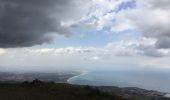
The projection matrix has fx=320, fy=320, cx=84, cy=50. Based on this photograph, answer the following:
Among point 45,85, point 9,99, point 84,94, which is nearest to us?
point 9,99

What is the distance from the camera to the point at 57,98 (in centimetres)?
2881

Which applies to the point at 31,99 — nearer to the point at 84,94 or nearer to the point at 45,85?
the point at 84,94

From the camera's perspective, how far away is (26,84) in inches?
1591

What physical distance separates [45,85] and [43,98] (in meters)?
10.3

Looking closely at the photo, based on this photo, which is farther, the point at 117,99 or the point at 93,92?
the point at 93,92

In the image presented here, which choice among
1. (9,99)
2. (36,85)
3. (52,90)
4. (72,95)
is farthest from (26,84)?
(9,99)

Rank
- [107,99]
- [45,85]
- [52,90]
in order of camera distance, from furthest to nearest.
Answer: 1. [45,85]
2. [52,90]
3. [107,99]

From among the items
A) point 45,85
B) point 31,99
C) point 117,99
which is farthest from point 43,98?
point 45,85

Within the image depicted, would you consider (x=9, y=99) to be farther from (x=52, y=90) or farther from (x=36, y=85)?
(x=36, y=85)

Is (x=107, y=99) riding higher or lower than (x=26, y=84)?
lower

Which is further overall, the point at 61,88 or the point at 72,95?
the point at 61,88

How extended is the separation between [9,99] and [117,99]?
34.3 feet

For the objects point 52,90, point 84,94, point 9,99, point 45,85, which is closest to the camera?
point 9,99

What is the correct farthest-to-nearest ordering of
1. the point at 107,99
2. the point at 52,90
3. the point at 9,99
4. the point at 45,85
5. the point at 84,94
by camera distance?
1. the point at 45,85
2. the point at 52,90
3. the point at 84,94
4. the point at 107,99
5. the point at 9,99
